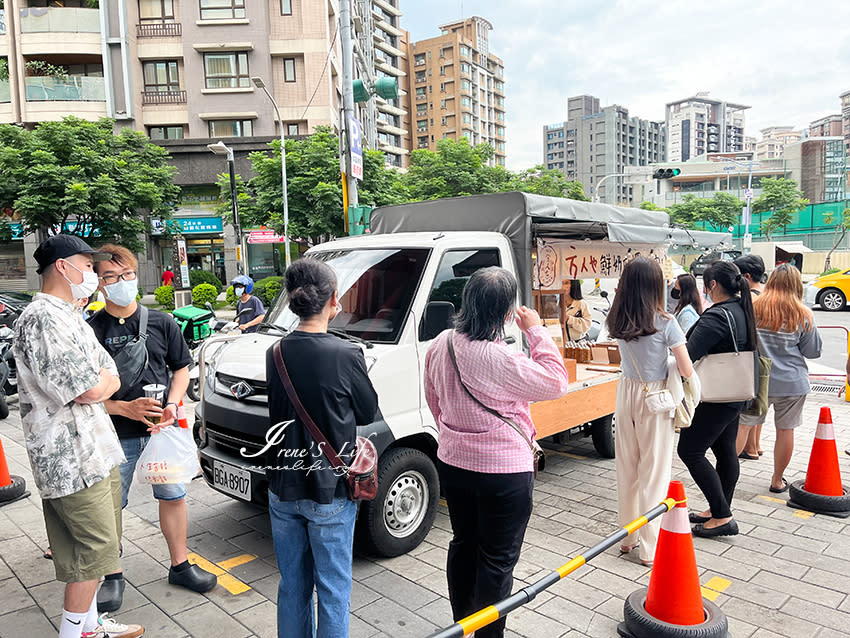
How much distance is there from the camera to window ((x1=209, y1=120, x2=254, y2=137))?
1268 inches

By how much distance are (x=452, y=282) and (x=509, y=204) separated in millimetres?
1005

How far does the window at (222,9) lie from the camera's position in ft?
104

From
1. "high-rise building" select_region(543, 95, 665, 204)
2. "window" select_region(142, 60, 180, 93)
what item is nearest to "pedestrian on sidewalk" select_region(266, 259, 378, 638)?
"window" select_region(142, 60, 180, 93)

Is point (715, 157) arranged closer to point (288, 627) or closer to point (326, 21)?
point (326, 21)

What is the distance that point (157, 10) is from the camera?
3203 cm

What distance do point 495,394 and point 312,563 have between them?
109cm

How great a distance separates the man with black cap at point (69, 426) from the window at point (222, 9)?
33993 millimetres

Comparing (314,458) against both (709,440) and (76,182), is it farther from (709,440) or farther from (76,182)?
(76,182)

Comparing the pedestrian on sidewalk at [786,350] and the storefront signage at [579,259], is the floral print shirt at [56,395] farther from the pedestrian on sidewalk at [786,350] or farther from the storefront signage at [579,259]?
the pedestrian on sidewalk at [786,350]

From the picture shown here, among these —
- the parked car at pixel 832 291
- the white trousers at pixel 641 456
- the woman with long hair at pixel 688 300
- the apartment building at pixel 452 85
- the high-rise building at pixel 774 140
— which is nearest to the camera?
the white trousers at pixel 641 456

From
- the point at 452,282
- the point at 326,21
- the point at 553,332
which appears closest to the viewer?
the point at 452,282

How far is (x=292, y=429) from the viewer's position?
2.51 m

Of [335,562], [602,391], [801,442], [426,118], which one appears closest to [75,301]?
[335,562]

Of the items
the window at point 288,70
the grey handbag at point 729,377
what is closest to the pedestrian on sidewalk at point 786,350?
the grey handbag at point 729,377
